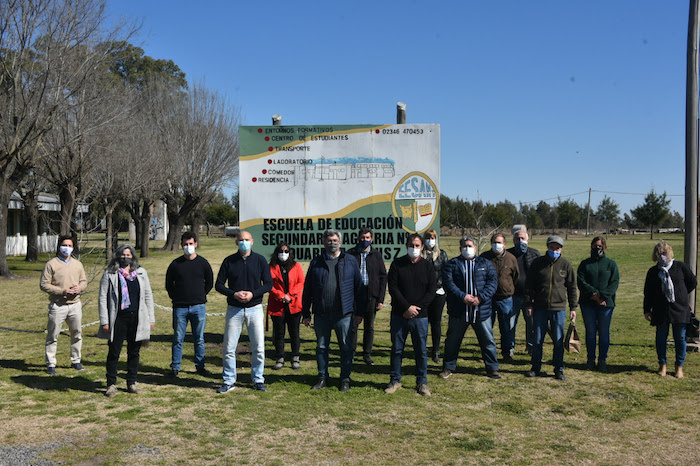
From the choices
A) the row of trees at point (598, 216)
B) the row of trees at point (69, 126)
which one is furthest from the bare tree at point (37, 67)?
the row of trees at point (598, 216)

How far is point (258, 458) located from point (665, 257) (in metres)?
5.92

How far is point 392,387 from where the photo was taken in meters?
7.32

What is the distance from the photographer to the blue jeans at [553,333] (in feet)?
25.9

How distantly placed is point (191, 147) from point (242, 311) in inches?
1281

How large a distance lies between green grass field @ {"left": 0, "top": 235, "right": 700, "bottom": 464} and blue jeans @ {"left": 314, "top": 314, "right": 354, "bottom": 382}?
283 millimetres

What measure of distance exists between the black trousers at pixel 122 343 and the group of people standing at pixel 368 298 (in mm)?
12

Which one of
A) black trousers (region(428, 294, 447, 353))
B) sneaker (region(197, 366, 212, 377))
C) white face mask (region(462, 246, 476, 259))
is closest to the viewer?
white face mask (region(462, 246, 476, 259))

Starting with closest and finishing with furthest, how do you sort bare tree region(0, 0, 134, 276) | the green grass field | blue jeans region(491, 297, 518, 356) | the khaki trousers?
the green grass field, the khaki trousers, blue jeans region(491, 297, 518, 356), bare tree region(0, 0, 134, 276)

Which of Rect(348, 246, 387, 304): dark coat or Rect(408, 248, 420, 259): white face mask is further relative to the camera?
Rect(348, 246, 387, 304): dark coat

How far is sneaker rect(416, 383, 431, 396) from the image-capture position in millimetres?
7184

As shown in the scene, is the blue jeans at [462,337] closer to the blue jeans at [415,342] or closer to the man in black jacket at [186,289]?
the blue jeans at [415,342]

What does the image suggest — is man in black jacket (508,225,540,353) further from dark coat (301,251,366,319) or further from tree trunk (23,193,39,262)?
tree trunk (23,193,39,262)

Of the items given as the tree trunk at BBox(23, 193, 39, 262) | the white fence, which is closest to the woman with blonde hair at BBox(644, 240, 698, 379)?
the tree trunk at BBox(23, 193, 39, 262)

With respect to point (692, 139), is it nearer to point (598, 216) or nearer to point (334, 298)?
point (334, 298)
